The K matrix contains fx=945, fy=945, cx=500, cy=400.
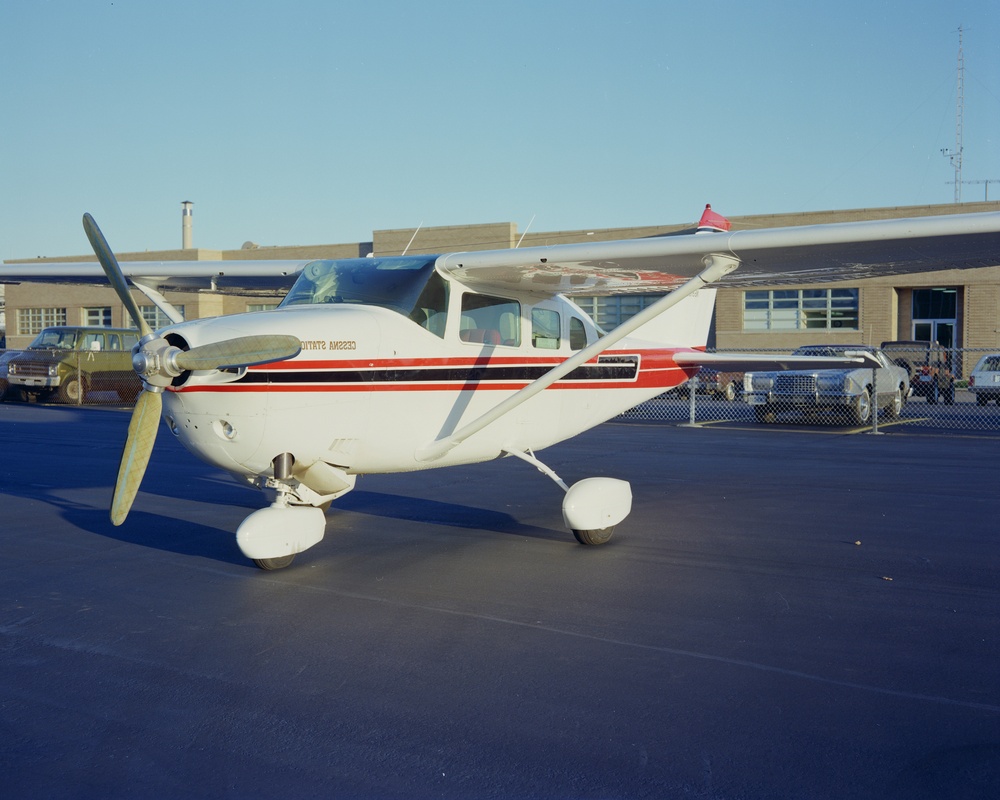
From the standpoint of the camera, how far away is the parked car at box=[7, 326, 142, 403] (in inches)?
923

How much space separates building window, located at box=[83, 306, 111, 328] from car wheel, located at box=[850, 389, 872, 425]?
Answer: 41.1m

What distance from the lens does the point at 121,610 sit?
536cm

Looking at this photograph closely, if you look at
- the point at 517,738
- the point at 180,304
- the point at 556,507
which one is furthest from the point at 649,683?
the point at 180,304

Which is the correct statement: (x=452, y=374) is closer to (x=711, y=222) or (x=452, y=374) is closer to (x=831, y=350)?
(x=711, y=222)

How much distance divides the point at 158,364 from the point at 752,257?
4.17 m

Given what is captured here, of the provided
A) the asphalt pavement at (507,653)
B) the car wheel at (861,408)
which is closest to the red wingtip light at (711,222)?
the asphalt pavement at (507,653)

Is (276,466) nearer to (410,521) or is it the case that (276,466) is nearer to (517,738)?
(410,521)

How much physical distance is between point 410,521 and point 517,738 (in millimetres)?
4621

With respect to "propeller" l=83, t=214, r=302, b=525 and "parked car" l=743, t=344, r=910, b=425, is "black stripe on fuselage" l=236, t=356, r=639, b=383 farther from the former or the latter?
"parked car" l=743, t=344, r=910, b=425

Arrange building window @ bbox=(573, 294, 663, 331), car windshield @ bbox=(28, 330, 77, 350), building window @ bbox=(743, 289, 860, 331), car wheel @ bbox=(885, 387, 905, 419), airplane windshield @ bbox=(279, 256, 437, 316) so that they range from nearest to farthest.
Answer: airplane windshield @ bbox=(279, 256, 437, 316), car wheel @ bbox=(885, 387, 905, 419), car windshield @ bbox=(28, 330, 77, 350), building window @ bbox=(743, 289, 860, 331), building window @ bbox=(573, 294, 663, 331)

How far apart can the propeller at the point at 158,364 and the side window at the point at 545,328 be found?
2508mm

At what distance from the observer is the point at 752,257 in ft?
22.6

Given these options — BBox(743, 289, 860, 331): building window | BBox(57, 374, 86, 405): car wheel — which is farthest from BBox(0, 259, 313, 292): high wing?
BBox(743, 289, 860, 331): building window

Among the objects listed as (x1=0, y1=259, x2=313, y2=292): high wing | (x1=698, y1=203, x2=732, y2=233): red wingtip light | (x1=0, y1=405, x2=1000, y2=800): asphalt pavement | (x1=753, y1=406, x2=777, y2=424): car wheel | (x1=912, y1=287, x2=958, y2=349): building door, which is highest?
(x1=912, y1=287, x2=958, y2=349): building door
